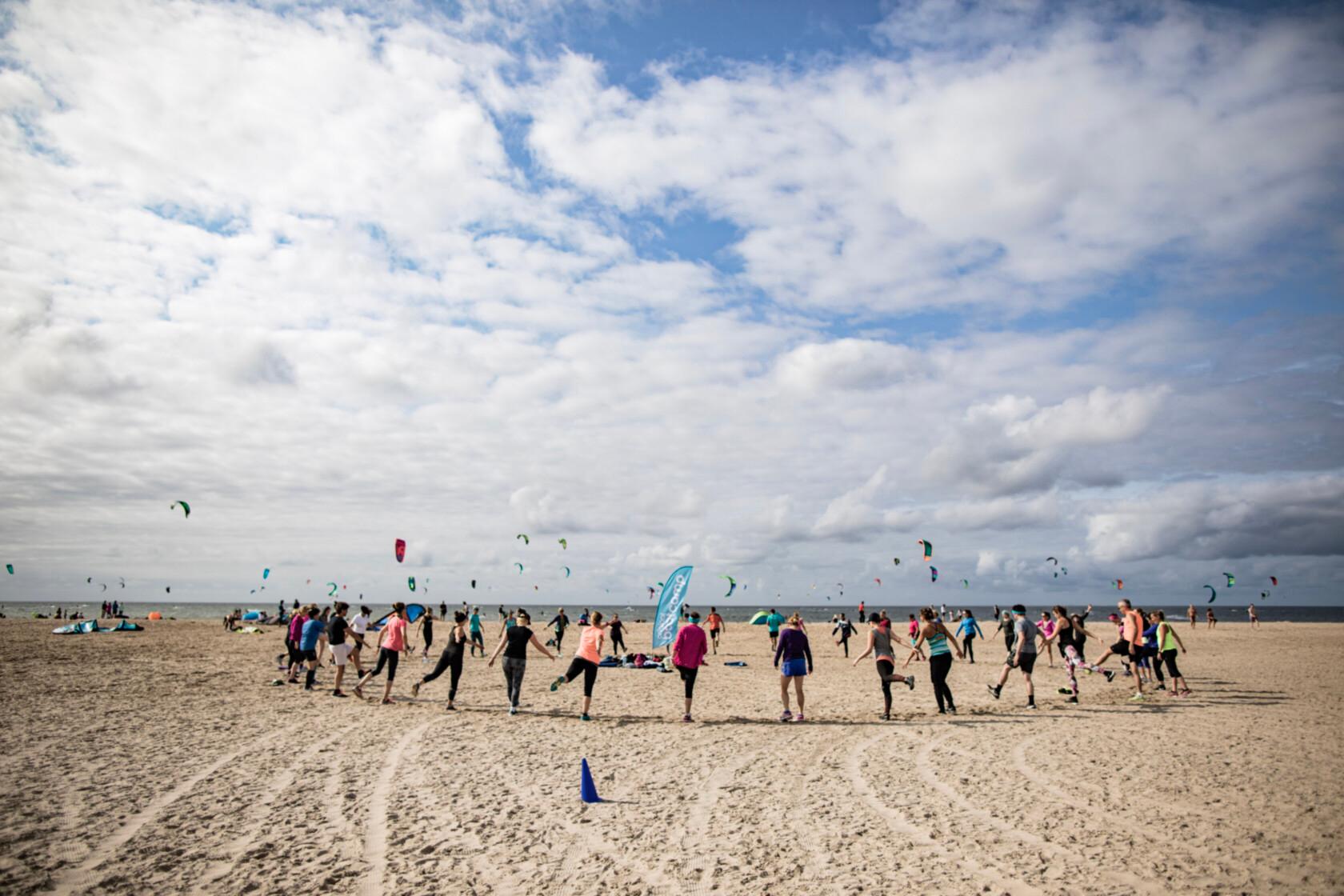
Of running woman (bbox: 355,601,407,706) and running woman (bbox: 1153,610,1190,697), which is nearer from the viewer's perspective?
running woman (bbox: 355,601,407,706)

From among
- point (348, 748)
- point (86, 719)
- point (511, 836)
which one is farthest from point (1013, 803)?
point (86, 719)

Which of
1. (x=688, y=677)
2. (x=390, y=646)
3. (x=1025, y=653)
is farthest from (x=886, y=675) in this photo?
(x=390, y=646)

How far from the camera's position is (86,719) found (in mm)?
11602

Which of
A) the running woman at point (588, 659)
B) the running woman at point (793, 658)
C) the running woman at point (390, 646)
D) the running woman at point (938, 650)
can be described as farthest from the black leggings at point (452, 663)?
the running woman at point (938, 650)

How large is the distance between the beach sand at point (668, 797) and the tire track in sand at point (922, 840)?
3 cm

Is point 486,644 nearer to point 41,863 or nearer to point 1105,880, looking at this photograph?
point 41,863

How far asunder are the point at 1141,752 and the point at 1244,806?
2.60m

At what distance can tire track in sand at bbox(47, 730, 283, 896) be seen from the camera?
5.12 metres

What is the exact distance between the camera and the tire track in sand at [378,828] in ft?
17.2

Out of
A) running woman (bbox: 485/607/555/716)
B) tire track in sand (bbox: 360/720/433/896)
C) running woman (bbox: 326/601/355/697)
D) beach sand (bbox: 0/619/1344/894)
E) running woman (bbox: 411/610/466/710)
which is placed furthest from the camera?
running woman (bbox: 326/601/355/697)

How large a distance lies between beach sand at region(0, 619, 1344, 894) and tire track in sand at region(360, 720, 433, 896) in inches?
1.5

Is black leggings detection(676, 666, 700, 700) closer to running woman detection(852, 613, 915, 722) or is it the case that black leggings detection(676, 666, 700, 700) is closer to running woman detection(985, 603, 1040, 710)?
running woman detection(852, 613, 915, 722)

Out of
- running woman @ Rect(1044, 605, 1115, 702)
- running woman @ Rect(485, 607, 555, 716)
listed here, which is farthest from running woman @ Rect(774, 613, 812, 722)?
running woman @ Rect(1044, 605, 1115, 702)

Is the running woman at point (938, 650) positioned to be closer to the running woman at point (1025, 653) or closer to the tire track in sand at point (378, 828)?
the running woman at point (1025, 653)
